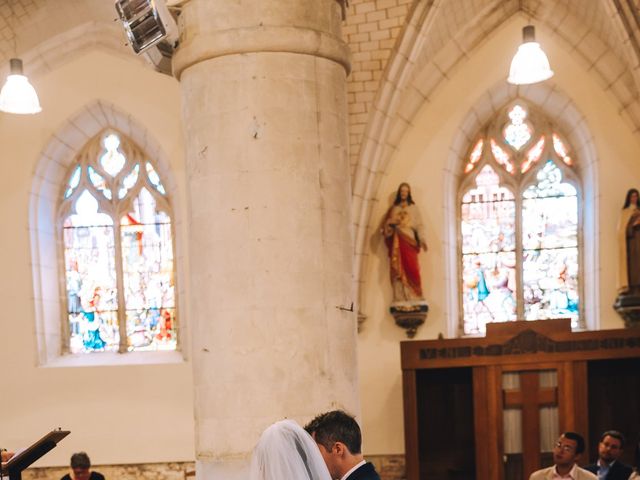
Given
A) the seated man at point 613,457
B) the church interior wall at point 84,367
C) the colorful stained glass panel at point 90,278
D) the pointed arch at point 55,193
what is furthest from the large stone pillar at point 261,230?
the colorful stained glass panel at point 90,278

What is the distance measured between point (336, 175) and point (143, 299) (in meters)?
6.31

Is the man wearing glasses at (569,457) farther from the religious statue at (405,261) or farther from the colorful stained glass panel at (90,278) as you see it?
the colorful stained glass panel at (90,278)

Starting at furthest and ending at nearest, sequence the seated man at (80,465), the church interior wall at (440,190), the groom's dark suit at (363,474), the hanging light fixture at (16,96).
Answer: the church interior wall at (440,190) → the hanging light fixture at (16,96) → the seated man at (80,465) → the groom's dark suit at (363,474)

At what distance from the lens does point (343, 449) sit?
3188 millimetres

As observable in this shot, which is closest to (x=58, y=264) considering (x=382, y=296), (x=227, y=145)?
(x=382, y=296)

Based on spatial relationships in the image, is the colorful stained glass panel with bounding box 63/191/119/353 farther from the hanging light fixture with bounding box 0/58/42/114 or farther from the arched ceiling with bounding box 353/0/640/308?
the arched ceiling with bounding box 353/0/640/308

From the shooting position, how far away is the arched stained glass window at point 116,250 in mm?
11219

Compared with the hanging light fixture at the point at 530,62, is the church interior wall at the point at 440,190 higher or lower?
lower

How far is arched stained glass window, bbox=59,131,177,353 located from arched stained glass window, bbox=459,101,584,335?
3.63 meters

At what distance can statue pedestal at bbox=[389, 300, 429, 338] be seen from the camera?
10227 mm

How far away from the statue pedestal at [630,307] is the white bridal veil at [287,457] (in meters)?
7.60

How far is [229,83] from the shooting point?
17.5 feet

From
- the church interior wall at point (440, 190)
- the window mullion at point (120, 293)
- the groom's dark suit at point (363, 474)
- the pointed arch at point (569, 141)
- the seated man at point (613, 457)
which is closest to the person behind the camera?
the groom's dark suit at point (363, 474)

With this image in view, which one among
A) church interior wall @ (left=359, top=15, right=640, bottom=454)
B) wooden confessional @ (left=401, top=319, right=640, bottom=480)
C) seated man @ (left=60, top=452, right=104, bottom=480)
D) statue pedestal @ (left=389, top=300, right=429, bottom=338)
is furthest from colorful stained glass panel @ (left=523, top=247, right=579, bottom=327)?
seated man @ (left=60, top=452, right=104, bottom=480)
